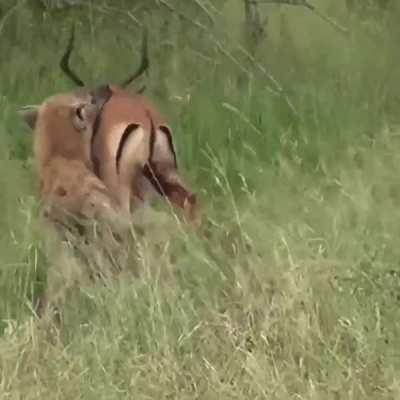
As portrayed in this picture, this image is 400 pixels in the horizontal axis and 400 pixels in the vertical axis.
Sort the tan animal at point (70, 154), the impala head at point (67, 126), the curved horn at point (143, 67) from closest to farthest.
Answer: the tan animal at point (70, 154) < the impala head at point (67, 126) < the curved horn at point (143, 67)

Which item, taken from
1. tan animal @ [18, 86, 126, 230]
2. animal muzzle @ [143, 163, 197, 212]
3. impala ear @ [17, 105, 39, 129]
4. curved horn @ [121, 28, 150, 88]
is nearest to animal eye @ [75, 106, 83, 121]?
tan animal @ [18, 86, 126, 230]

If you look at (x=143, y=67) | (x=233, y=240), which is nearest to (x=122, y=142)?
(x=233, y=240)

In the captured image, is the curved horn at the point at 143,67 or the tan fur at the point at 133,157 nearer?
the tan fur at the point at 133,157

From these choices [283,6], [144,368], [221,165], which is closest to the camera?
[144,368]

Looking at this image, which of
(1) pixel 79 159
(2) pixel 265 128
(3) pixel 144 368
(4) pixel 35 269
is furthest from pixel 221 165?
(3) pixel 144 368

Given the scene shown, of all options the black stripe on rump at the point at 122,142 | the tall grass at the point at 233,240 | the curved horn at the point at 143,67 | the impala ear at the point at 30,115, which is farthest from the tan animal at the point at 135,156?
the curved horn at the point at 143,67

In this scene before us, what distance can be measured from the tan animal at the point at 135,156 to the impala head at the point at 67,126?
0.03 m

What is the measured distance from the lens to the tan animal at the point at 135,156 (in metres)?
5.13

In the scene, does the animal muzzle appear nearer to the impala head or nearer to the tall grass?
the tall grass

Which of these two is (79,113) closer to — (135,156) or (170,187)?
(135,156)

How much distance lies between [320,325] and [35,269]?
1069 millimetres

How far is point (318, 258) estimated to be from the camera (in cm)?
473

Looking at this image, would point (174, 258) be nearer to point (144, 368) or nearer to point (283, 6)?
point (144, 368)

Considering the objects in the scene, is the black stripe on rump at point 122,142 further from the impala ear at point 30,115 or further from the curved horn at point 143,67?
the curved horn at point 143,67
